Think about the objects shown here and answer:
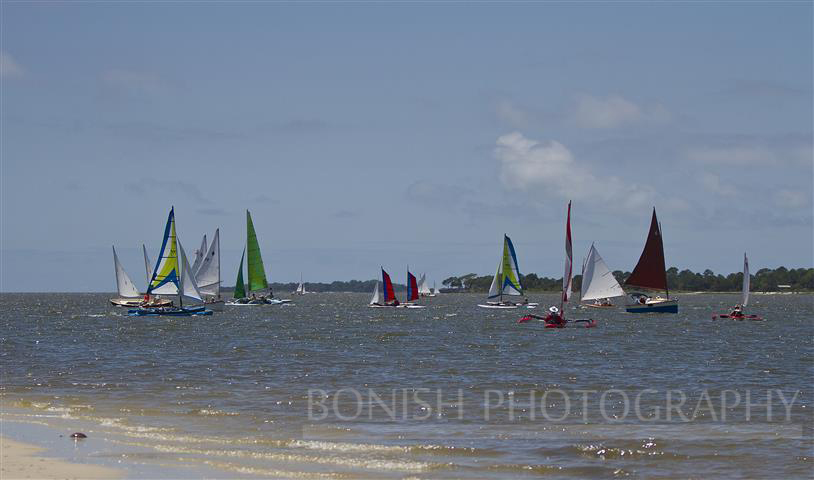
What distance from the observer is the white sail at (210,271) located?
10444 centimetres

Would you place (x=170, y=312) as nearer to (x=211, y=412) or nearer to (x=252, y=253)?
(x=252, y=253)

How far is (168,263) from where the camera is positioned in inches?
3477

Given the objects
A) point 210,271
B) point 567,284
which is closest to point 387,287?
point 210,271

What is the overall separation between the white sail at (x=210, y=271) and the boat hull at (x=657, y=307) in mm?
41565

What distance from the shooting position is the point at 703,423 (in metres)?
27.8

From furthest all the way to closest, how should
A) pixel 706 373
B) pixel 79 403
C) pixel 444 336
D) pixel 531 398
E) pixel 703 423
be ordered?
pixel 444 336 → pixel 706 373 → pixel 531 398 → pixel 79 403 → pixel 703 423

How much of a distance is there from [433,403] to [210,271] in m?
76.7

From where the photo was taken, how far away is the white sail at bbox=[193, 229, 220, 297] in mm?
104438

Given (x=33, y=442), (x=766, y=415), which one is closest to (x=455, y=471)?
(x=33, y=442)

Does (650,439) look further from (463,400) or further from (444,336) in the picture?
(444,336)

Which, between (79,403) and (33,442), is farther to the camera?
(79,403)

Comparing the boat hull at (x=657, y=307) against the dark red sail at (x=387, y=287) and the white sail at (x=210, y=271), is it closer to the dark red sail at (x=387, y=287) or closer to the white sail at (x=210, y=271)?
the dark red sail at (x=387, y=287)

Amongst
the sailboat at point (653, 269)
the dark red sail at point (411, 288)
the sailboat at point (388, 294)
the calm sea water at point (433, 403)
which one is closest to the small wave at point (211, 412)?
the calm sea water at point (433, 403)

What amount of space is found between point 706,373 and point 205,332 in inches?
1539
